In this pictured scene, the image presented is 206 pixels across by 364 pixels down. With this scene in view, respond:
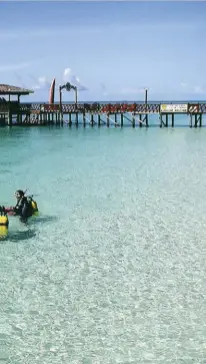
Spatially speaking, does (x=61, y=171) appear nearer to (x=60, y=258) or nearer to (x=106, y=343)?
(x=60, y=258)

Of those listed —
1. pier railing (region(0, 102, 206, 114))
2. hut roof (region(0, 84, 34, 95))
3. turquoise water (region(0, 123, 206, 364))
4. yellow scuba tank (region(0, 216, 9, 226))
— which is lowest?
turquoise water (region(0, 123, 206, 364))

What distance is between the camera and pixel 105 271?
36.5 feet

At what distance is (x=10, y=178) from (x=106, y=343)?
52.3 feet

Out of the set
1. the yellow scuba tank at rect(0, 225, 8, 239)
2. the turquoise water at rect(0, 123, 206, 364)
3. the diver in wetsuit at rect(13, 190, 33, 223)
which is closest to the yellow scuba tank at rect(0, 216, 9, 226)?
the yellow scuba tank at rect(0, 225, 8, 239)

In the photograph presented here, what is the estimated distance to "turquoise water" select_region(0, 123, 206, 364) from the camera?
806 centimetres

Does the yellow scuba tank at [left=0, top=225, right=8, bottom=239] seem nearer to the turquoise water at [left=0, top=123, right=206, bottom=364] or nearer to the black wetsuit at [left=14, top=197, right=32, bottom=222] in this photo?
the turquoise water at [left=0, top=123, right=206, bottom=364]

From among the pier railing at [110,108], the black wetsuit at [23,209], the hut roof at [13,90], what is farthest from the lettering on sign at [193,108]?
the black wetsuit at [23,209]

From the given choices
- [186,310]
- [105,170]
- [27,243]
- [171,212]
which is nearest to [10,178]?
[105,170]

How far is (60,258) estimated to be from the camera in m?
12.0

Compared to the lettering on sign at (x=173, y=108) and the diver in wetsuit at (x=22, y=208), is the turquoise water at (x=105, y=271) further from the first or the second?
the lettering on sign at (x=173, y=108)

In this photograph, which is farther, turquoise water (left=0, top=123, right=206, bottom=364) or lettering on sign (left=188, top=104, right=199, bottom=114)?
lettering on sign (left=188, top=104, right=199, bottom=114)

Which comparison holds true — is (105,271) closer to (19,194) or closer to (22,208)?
(22,208)

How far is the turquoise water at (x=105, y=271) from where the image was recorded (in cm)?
806

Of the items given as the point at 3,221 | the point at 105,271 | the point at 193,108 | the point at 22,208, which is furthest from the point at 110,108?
the point at 105,271
